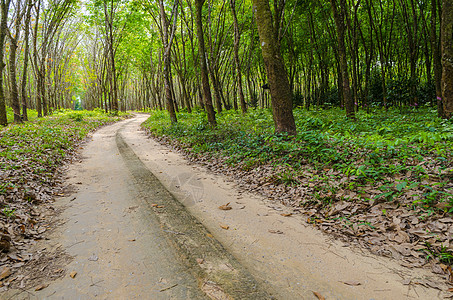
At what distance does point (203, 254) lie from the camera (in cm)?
309

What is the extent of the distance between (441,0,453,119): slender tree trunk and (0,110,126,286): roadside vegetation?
9.50 metres

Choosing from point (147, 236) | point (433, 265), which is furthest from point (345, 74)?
point (147, 236)

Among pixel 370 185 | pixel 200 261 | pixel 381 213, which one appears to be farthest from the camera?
pixel 370 185

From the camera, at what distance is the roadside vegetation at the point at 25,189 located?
3.27 metres

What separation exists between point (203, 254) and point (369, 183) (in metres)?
3.16

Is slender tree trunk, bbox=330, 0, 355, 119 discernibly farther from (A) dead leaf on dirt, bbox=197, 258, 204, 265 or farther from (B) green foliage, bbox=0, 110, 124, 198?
(B) green foliage, bbox=0, 110, 124, 198

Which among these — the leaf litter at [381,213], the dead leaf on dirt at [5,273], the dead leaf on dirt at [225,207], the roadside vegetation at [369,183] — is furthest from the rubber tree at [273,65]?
the dead leaf on dirt at [5,273]

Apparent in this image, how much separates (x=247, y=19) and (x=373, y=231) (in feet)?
54.0

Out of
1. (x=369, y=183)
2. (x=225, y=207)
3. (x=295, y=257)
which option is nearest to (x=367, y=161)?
(x=369, y=183)

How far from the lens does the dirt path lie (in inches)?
98.6

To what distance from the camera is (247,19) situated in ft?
54.0

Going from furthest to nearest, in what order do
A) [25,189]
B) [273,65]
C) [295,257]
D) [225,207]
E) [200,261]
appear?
1. [273,65]
2. [25,189]
3. [225,207]
4. [295,257]
5. [200,261]

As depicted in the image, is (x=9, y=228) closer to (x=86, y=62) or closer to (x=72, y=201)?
(x=72, y=201)

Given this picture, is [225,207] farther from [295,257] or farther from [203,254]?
[295,257]
